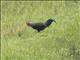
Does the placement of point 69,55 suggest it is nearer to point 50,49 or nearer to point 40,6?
point 50,49

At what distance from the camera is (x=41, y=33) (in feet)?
34.6

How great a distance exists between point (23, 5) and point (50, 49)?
5.10 metres

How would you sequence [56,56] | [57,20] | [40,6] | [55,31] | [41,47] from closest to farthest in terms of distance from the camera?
[56,56] < [41,47] < [55,31] < [57,20] < [40,6]

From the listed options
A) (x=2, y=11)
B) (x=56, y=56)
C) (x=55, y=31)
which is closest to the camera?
(x=56, y=56)

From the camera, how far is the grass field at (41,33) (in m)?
9.16

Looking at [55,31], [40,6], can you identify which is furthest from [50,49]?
[40,6]

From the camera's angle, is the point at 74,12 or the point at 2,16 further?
the point at 2,16

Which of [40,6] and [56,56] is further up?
[40,6]

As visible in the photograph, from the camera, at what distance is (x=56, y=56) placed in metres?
8.94

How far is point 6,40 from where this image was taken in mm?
10680

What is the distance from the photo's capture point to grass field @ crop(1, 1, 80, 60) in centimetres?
916

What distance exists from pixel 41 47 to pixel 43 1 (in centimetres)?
457

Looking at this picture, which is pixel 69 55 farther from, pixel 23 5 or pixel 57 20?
pixel 23 5

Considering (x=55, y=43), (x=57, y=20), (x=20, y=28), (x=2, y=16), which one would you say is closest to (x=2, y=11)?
(x=2, y=16)
